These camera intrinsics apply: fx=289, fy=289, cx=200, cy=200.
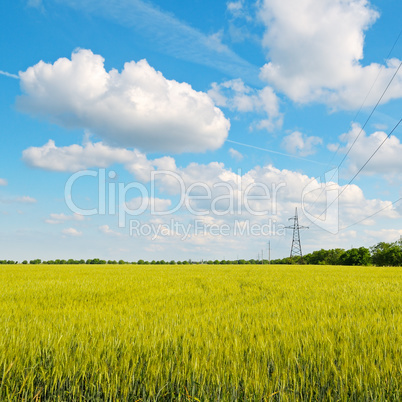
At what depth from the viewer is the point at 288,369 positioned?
2.54 metres

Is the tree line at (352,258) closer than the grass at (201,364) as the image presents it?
No

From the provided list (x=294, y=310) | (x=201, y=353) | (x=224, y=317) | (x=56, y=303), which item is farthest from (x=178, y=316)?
(x=56, y=303)

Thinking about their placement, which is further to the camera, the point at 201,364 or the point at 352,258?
the point at 352,258

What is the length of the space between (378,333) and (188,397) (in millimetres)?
3170

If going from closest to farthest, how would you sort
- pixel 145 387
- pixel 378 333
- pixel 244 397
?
pixel 244 397
pixel 145 387
pixel 378 333

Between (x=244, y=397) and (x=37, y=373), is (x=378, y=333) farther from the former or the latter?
(x=37, y=373)


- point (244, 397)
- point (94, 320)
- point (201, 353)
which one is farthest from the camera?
point (94, 320)

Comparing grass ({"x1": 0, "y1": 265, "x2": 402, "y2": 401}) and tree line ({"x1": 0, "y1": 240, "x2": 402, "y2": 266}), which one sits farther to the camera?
tree line ({"x1": 0, "y1": 240, "x2": 402, "y2": 266})

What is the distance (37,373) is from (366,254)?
117 meters

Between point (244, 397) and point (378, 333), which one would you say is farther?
point (378, 333)

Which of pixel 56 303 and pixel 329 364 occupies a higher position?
pixel 329 364

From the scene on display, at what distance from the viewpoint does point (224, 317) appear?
15.4 ft

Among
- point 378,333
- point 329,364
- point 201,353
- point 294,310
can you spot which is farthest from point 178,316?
point 378,333

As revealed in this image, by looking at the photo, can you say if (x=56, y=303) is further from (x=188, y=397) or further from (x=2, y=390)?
(x=188, y=397)
